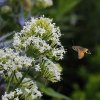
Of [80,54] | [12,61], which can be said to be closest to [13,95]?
[12,61]

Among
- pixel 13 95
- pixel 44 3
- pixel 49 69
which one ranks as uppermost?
pixel 44 3

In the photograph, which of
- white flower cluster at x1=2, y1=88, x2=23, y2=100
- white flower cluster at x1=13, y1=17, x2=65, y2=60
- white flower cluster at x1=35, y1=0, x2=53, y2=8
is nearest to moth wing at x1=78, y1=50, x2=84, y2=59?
white flower cluster at x1=13, y1=17, x2=65, y2=60

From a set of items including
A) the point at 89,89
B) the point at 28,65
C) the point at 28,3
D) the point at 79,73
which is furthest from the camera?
the point at 79,73

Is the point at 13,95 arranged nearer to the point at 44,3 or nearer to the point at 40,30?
the point at 40,30

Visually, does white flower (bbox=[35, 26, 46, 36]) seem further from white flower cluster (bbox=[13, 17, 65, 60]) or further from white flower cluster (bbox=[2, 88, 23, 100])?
white flower cluster (bbox=[2, 88, 23, 100])

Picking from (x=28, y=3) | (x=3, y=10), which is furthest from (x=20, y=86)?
(x=28, y=3)

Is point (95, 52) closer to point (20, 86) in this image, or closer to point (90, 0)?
point (90, 0)

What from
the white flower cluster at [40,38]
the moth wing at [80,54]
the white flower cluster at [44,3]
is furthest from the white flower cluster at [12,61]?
the white flower cluster at [44,3]

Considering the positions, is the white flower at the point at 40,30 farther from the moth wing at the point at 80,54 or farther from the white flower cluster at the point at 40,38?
the moth wing at the point at 80,54
